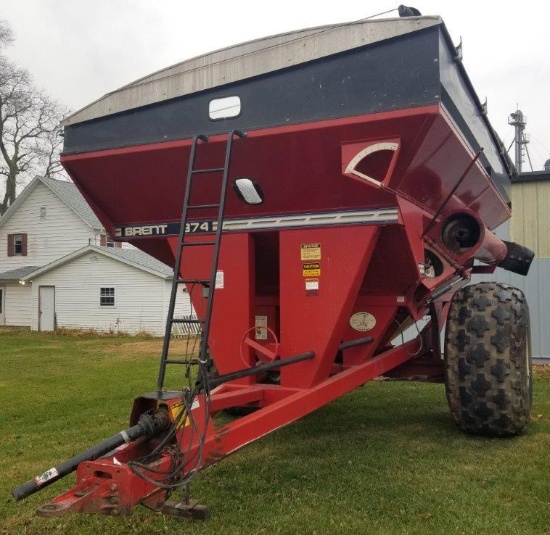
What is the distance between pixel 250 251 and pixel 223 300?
1.38 feet

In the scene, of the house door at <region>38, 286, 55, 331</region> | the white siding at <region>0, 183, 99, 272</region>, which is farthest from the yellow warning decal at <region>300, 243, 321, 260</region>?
the white siding at <region>0, 183, 99, 272</region>

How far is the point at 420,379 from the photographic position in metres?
5.68

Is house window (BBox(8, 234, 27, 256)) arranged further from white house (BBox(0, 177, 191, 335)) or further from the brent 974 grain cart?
the brent 974 grain cart

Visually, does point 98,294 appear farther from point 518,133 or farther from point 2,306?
point 518,133

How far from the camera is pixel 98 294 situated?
22969 mm

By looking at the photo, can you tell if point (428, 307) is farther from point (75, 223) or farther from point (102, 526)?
point (75, 223)

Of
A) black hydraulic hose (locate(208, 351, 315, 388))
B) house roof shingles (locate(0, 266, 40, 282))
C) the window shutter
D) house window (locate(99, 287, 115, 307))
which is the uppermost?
the window shutter

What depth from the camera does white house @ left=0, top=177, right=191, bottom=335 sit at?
22.1m

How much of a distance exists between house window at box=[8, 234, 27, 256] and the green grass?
70.8 ft

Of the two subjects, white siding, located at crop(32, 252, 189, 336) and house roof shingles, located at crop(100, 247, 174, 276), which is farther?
house roof shingles, located at crop(100, 247, 174, 276)

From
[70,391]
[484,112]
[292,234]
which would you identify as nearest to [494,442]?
[292,234]

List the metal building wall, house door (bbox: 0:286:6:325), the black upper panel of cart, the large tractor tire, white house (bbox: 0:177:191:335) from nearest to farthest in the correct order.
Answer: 1. the black upper panel of cart
2. the large tractor tire
3. the metal building wall
4. white house (bbox: 0:177:191:335)
5. house door (bbox: 0:286:6:325)

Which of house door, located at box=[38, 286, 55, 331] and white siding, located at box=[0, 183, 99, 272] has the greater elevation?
white siding, located at box=[0, 183, 99, 272]

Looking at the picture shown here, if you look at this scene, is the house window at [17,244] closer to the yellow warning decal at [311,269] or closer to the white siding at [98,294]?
the white siding at [98,294]
